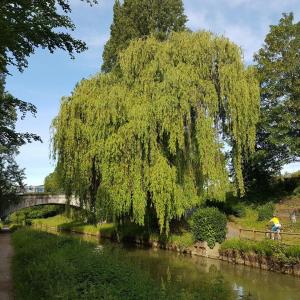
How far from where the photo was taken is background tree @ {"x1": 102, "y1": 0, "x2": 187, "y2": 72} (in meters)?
38.8

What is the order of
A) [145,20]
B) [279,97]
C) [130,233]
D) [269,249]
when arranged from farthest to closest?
[145,20]
[279,97]
[130,233]
[269,249]

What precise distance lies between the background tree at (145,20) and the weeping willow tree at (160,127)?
43.4ft

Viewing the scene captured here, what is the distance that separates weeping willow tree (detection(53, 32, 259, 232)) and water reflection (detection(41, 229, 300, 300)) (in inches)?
97.7

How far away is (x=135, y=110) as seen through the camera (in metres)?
22.7

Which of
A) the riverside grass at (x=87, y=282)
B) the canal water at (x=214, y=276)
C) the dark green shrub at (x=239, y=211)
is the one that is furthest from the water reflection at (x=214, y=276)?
the dark green shrub at (x=239, y=211)

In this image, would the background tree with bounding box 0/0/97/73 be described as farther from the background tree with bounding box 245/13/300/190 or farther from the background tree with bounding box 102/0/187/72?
the background tree with bounding box 102/0/187/72

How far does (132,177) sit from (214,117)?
237 inches

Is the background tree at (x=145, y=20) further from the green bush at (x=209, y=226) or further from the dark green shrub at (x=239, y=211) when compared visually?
the green bush at (x=209, y=226)

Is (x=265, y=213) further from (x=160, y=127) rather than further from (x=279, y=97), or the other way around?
(x=160, y=127)

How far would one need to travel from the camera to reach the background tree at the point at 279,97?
30.1 metres

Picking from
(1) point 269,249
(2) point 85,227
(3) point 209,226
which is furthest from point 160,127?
(2) point 85,227

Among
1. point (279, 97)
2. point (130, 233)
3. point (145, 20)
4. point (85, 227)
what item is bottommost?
point (130, 233)

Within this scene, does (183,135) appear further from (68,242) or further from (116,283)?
(116,283)

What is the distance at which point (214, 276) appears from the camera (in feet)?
54.8
